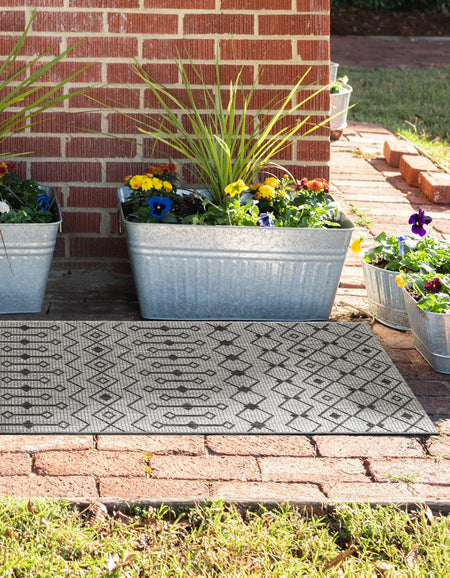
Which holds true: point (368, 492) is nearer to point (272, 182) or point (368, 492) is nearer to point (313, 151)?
point (272, 182)

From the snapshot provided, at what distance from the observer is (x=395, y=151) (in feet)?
19.4

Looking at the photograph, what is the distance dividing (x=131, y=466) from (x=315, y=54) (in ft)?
7.13

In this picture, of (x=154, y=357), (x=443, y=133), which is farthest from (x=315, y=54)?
(x=443, y=133)

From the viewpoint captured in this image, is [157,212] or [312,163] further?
[312,163]

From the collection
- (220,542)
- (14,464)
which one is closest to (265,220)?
(14,464)

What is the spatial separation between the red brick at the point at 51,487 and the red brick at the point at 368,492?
664mm

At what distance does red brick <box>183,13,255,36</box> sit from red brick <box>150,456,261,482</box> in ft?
6.81

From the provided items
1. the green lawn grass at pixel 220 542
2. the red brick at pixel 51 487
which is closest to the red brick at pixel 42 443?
the red brick at pixel 51 487

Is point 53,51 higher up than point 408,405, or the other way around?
point 53,51

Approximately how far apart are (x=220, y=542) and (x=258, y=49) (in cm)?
242

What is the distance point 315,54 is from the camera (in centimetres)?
382

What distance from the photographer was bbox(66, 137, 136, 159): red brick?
393 centimetres

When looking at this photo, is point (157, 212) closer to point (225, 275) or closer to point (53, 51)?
point (225, 275)

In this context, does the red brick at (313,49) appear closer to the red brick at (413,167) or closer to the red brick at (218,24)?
the red brick at (218,24)
